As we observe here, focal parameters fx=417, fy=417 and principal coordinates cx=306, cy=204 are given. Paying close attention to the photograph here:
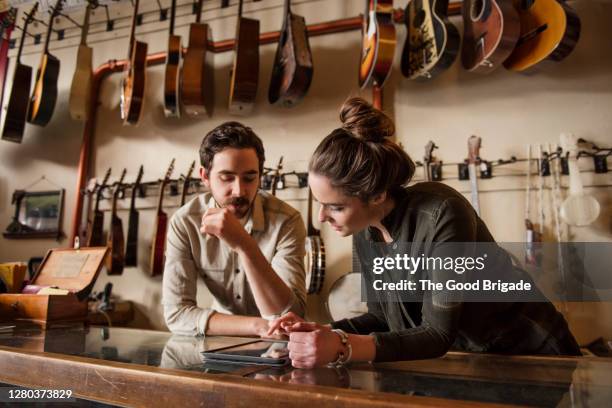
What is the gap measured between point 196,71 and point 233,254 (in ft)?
4.80

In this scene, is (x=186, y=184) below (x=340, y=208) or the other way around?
the other way around

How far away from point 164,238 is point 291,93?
4.01ft

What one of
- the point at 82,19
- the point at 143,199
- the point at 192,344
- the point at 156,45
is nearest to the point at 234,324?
the point at 192,344

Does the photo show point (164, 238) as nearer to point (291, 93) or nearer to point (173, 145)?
point (173, 145)

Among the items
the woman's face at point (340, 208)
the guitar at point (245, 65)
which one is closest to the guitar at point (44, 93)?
the guitar at point (245, 65)

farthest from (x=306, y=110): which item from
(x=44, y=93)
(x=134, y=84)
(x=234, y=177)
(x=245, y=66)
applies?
(x=44, y=93)

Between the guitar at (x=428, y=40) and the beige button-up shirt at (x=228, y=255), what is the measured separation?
115cm

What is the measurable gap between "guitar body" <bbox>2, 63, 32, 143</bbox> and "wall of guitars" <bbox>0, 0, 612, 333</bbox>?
3cm

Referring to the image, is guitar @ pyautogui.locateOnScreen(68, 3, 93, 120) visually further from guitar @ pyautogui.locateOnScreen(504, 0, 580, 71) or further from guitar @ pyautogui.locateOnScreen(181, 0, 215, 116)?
guitar @ pyautogui.locateOnScreen(504, 0, 580, 71)

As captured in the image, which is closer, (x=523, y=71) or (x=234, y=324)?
(x=234, y=324)

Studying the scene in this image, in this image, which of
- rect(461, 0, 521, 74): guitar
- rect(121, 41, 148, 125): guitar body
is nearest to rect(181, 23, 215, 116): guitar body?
rect(121, 41, 148, 125): guitar body

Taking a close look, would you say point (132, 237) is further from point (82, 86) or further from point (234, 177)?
point (234, 177)

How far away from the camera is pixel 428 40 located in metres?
2.21

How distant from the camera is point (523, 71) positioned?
2.19 m
